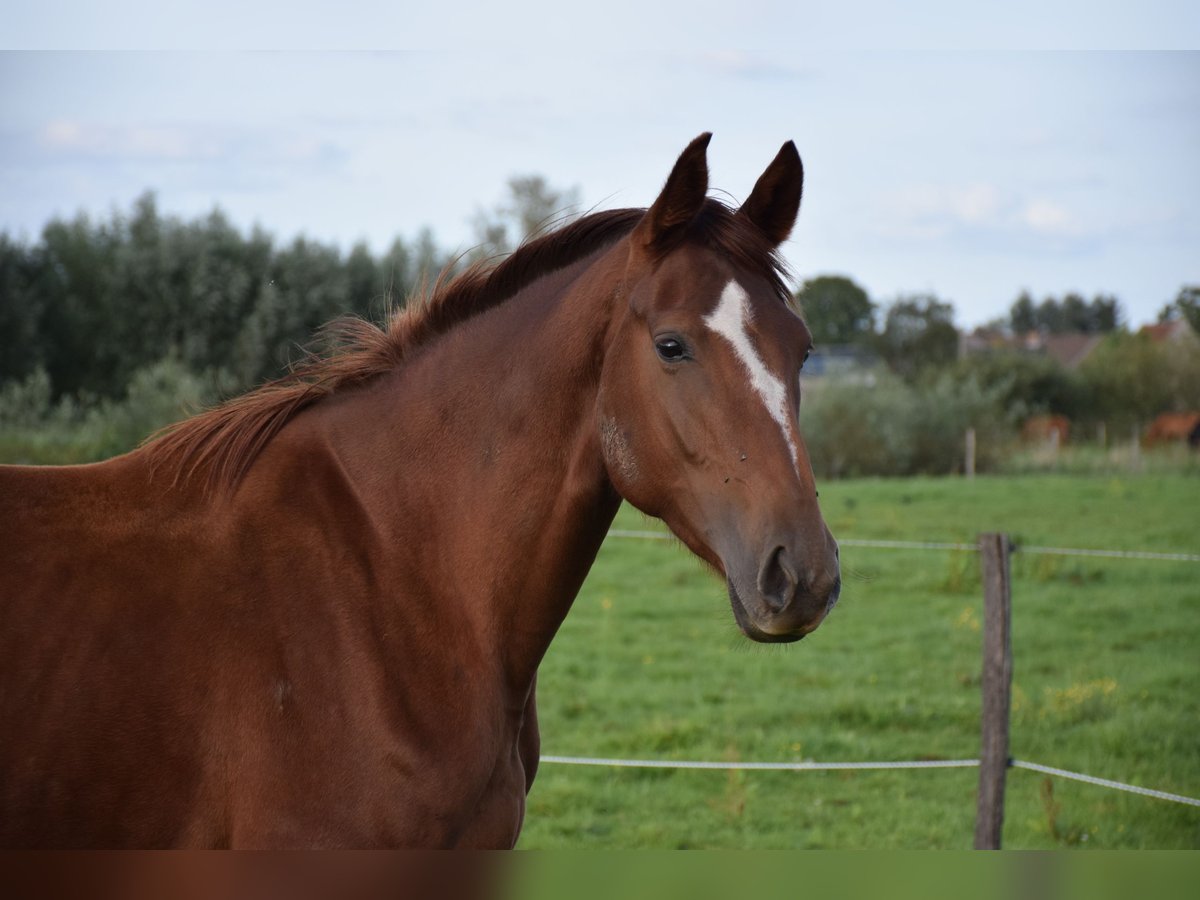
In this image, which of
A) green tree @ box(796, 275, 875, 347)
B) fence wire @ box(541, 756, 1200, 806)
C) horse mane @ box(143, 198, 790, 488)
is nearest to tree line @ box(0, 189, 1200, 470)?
green tree @ box(796, 275, 875, 347)

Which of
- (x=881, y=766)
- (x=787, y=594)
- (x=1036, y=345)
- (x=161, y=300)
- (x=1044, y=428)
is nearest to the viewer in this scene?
(x=787, y=594)

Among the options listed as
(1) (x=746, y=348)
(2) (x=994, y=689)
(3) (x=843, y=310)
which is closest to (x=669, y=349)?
(1) (x=746, y=348)

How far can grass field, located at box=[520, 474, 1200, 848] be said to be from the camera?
18.9 feet

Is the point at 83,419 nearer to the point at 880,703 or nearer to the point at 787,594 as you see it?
the point at 880,703

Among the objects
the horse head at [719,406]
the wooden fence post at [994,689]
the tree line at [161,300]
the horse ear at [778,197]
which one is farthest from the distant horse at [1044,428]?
the horse head at [719,406]

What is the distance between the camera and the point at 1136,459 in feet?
61.2

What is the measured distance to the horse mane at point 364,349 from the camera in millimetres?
2486

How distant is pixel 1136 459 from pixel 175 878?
66.2 ft

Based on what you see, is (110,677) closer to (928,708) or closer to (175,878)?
(175,878)

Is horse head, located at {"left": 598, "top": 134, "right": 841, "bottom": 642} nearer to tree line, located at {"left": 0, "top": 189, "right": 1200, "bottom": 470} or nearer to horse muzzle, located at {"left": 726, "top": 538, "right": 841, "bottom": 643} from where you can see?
horse muzzle, located at {"left": 726, "top": 538, "right": 841, "bottom": 643}

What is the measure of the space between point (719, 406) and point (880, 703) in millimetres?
5958

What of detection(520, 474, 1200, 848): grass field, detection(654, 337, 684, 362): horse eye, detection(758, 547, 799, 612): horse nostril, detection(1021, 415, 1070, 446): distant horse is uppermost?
detection(654, 337, 684, 362): horse eye

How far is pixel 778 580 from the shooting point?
6.71 ft

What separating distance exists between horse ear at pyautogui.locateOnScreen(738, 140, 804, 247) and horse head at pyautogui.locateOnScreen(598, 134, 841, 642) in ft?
0.11
